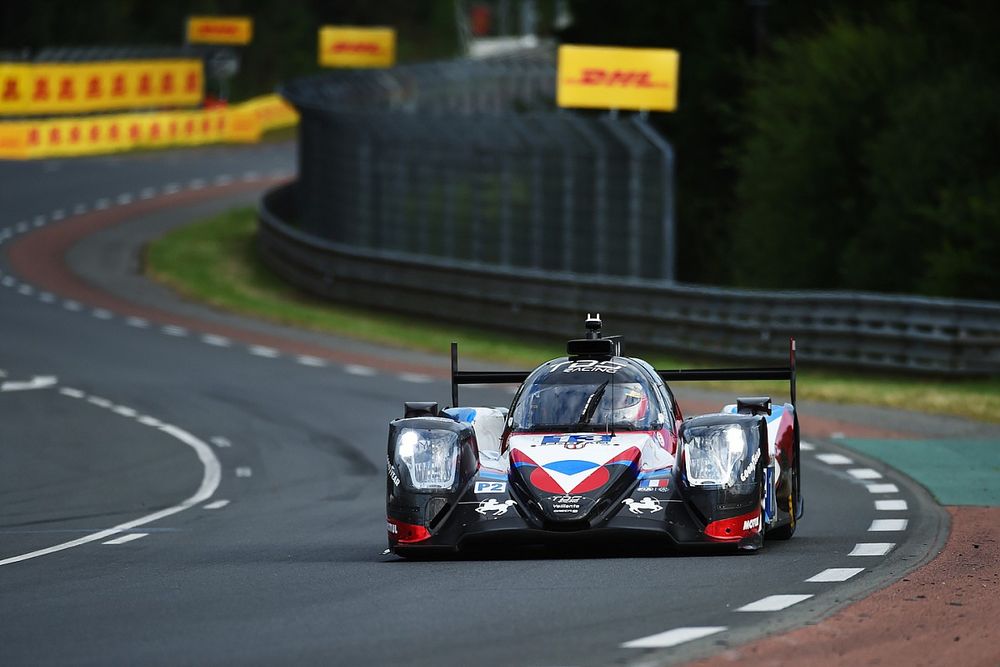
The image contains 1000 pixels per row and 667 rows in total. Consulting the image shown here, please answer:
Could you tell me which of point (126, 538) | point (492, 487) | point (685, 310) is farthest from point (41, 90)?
point (492, 487)

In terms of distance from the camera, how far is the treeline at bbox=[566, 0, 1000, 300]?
32.5 m

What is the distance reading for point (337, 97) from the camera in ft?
166

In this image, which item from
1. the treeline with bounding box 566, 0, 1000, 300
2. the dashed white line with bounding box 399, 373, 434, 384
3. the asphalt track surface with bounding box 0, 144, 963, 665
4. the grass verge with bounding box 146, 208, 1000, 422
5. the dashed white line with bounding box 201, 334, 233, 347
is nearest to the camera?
the asphalt track surface with bounding box 0, 144, 963, 665

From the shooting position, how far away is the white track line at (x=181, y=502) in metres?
14.4

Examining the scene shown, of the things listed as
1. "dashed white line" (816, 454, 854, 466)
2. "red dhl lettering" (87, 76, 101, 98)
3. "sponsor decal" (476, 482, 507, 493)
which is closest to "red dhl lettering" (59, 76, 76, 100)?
"red dhl lettering" (87, 76, 101, 98)

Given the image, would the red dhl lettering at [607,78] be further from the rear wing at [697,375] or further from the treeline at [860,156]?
the rear wing at [697,375]

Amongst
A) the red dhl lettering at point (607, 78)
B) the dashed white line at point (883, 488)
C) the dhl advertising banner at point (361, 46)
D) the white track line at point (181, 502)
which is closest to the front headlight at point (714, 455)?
the white track line at point (181, 502)

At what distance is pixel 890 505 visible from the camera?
53.1 feet

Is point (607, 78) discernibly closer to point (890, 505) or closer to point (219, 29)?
point (890, 505)

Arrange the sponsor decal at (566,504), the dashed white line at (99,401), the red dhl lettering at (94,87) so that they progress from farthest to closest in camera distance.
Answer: the red dhl lettering at (94,87), the dashed white line at (99,401), the sponsor decal at (566,504)

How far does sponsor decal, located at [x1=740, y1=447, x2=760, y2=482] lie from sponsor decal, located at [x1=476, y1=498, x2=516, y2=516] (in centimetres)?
144

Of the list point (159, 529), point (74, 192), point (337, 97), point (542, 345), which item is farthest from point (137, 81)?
point (159, 529)

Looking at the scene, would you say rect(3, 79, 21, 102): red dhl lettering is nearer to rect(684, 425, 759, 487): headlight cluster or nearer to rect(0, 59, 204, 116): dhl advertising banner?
rect(0, 59, 204, 116): dhl advertising banner

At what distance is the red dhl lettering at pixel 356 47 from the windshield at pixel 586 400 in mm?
85049
